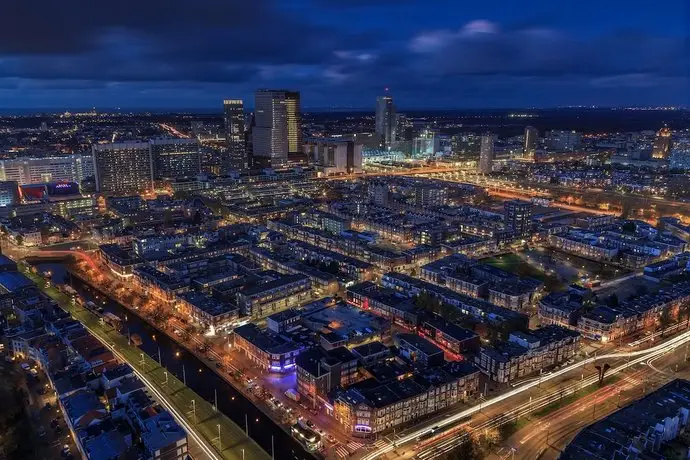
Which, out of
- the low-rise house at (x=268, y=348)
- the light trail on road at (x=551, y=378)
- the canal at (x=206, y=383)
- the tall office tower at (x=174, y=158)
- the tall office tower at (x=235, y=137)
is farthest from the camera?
the tall office tower at (x=235, y=137)

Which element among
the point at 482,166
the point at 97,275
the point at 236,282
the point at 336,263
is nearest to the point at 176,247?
the point at 97,275

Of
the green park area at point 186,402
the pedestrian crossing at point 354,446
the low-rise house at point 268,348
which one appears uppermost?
the low-rise house at point 268,348

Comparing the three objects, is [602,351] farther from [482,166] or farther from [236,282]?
[482,166]

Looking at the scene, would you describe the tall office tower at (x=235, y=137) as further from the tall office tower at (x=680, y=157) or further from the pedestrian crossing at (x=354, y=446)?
the tall office tower at (x=680, y=157)

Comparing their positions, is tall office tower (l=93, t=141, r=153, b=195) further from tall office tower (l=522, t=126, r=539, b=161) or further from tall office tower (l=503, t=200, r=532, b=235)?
tall office tower (l=522, t=126, r=539, b=161)

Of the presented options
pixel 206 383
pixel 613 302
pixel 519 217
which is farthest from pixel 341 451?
pixel 519 217

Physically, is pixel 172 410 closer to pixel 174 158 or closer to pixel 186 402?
pixel 186 402

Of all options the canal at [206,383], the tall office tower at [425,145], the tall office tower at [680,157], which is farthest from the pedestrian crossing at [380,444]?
the tall office tower at [425,145]
